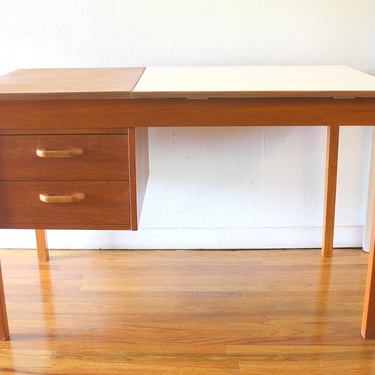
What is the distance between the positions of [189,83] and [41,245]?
1.04 meters

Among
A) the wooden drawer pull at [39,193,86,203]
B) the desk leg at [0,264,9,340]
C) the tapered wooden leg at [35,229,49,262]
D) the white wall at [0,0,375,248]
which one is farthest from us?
the tapered wooden leg at [35,229,49,262]

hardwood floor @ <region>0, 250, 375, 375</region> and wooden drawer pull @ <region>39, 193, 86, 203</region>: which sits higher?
wooden drawer pull @ <region>39, 193, 86, 203</region>

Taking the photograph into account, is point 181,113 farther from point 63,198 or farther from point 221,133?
point 221,133

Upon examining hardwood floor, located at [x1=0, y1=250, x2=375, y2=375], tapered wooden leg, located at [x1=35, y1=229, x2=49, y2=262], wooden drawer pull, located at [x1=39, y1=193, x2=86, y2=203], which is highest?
wooden drawer pull, located at [x1=39, y1=193, x2=86, y2=203]

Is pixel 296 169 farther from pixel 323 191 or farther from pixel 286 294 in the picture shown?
pixel 286 294

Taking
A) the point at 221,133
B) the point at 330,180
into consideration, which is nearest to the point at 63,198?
the point at 221,133

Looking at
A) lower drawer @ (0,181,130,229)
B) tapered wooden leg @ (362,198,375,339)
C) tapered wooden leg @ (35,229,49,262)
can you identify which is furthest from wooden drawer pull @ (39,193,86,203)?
tapered wooden leg @ (362,198,375,339)

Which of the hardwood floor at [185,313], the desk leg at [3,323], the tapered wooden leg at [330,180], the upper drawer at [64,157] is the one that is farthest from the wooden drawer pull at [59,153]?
the tapered wooden leg at [330,180]

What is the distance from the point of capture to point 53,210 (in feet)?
4.95

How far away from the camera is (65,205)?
1503 mm

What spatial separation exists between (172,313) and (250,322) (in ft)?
0.89

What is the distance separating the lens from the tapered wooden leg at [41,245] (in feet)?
6.97

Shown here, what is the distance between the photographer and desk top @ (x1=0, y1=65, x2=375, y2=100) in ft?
4.50

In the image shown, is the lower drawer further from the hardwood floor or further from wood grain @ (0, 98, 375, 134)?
the hardwood floor
